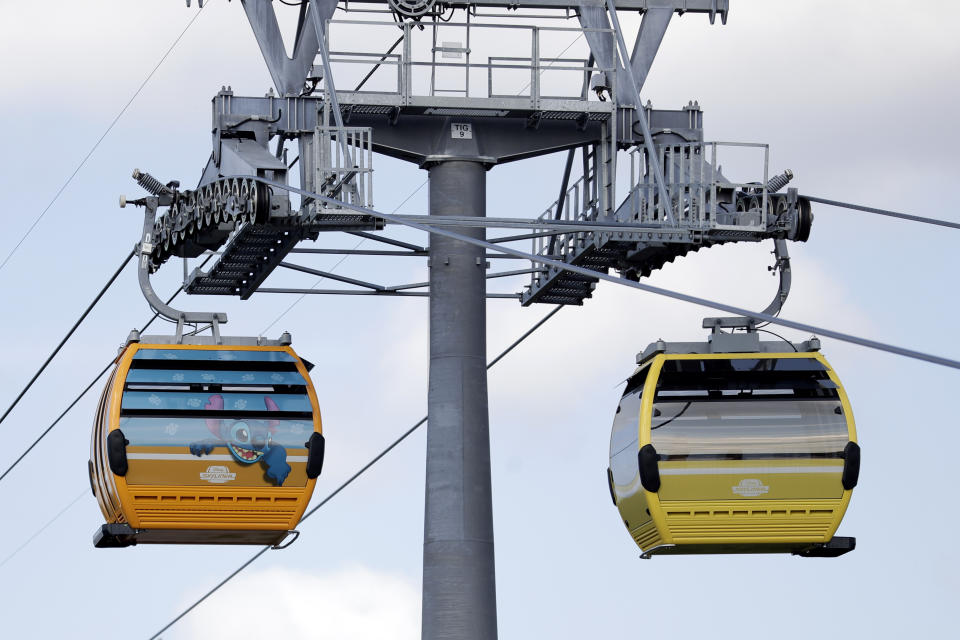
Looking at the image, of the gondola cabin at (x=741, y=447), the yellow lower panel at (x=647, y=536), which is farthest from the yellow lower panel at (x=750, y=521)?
the yellow lower panel at (x=647, y=536)

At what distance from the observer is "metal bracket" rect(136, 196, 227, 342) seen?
119 ft

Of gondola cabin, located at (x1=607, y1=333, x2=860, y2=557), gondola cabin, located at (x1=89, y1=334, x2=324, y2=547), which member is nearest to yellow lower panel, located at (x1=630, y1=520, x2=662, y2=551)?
gondola cabin, located at (x1=607, y1=333, x2=860, y2=557)

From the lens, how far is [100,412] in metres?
35.9

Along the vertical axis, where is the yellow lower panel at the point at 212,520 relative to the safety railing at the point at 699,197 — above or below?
below

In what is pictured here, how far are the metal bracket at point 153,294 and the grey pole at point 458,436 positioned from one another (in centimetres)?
421

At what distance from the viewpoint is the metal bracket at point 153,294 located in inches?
1433

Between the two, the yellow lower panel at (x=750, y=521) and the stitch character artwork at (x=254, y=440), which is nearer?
the yellow lower panel at (x=750, y=521)

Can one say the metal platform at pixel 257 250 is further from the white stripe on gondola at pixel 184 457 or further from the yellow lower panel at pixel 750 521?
the yellow lower panel at pixel 750 521

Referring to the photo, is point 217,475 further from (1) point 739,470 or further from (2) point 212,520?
(1) point 739,470

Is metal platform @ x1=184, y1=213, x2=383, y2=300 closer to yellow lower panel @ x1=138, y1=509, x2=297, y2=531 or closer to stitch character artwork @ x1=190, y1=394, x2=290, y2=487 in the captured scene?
stitch character artwork @ x1=190, y1=394, x2=290, y2=487

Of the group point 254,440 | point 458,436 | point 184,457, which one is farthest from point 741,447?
point 184,457

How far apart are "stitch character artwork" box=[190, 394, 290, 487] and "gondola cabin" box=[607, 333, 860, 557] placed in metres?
4.53

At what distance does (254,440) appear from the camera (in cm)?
3578

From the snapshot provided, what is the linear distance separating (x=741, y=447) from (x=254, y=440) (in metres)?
6.27
